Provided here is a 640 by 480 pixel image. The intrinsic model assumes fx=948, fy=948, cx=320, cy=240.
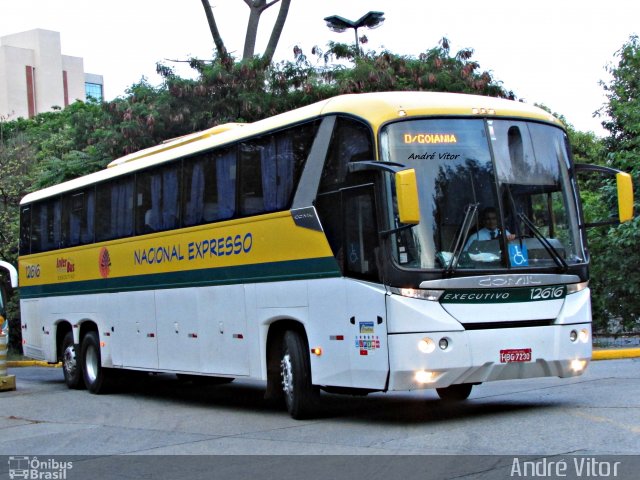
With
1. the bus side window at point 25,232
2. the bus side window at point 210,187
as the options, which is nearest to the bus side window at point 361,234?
the bus side window at point 210,187

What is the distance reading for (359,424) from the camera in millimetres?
10656

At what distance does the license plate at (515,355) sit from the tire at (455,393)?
7.03 feet

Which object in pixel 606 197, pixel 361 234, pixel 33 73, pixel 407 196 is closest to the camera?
pixel 407 196

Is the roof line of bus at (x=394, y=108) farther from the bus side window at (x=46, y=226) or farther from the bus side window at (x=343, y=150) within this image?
the bus side window at (x=46, y=226)

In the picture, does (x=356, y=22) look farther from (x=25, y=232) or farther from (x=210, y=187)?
(x=210, y=187)

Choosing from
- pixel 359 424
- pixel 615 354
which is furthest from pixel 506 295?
pixel 615 354

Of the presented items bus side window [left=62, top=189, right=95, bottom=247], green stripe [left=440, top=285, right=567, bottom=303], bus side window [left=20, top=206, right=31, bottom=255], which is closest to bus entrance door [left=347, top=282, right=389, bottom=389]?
green stripe [left=440, top=285, right=567, bottom=303]

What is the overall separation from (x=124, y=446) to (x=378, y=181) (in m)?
3.96

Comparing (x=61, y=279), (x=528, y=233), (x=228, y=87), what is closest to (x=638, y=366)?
(x=528, y=233)

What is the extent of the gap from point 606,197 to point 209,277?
1134cm

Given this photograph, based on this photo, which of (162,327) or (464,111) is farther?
(162,327)

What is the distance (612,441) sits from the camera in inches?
332
